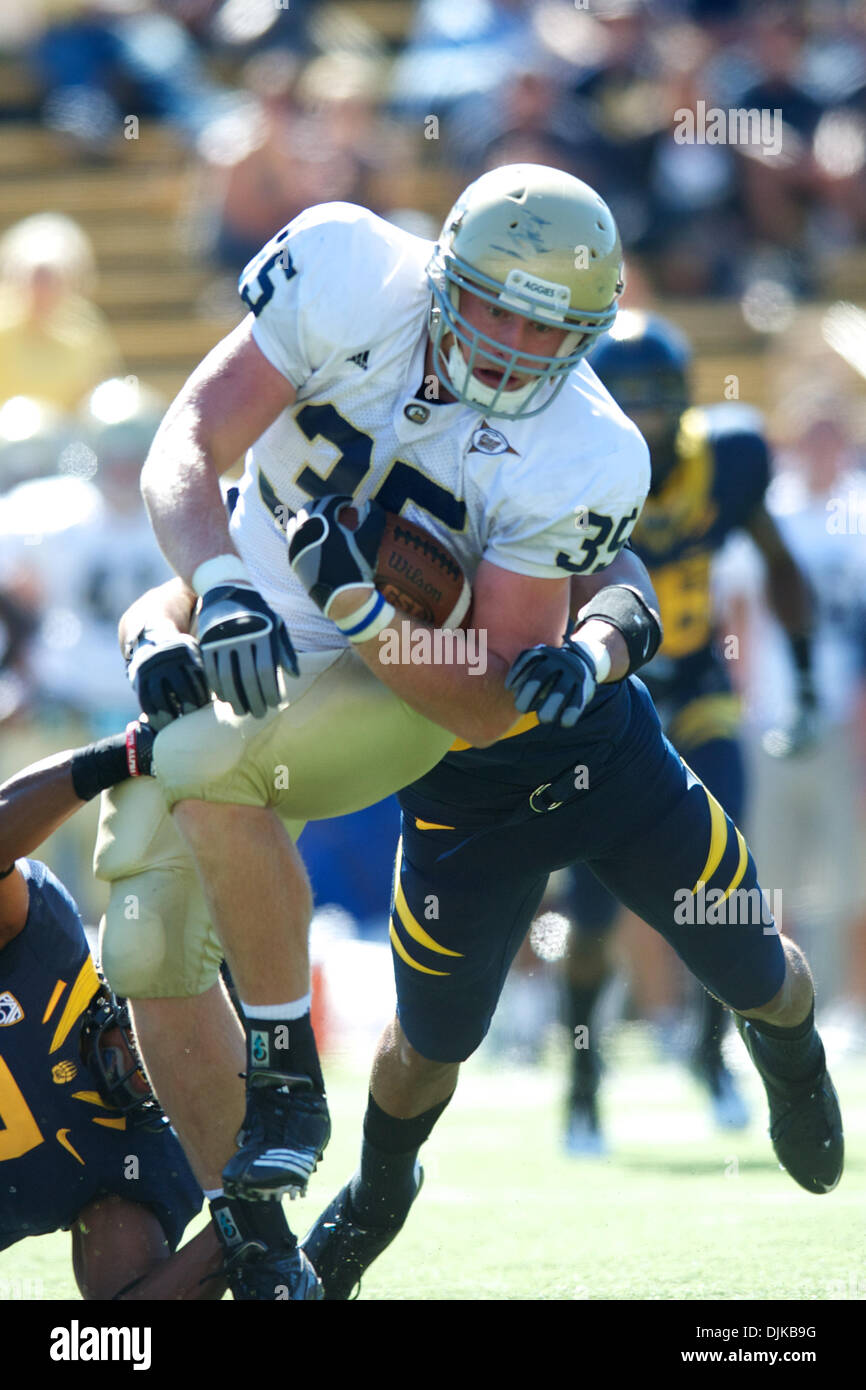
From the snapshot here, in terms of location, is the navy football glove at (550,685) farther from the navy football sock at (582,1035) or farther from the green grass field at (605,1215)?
the navy football sock at (582,1035)

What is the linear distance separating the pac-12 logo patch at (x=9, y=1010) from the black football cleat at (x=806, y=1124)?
1.39 meters

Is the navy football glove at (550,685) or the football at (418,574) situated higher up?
the football at (418,574)

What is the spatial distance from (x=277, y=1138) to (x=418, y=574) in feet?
2.99

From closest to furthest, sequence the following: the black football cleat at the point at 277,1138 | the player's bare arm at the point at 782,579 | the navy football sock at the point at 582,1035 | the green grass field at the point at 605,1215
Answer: the black football cleat at the point at 277,1138 < the green grass field at the point at 605,1215 < the navy football sock at the point at 582,1035 < the player's bare arm at the point at 782,579

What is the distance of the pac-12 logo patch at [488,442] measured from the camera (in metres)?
3.30

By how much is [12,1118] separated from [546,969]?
396cm

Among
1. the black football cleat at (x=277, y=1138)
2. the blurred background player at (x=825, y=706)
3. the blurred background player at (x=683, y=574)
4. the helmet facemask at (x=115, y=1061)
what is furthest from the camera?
the blurred background player at (x=825, y=706)

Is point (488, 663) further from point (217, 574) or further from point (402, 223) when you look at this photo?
point (402, 223)

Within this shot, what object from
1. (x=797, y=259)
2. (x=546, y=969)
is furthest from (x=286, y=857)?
(x=797, y=259)

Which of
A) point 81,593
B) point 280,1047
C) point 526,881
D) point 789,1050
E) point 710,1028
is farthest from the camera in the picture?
point 81,593

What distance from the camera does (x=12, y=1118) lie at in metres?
3.36

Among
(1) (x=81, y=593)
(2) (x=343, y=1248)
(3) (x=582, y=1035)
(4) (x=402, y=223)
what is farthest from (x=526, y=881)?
(4) (x=402, y=223)

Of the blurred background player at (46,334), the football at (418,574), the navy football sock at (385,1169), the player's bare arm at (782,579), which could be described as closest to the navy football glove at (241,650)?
the football at (418,574)

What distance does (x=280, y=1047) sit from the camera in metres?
3.06
